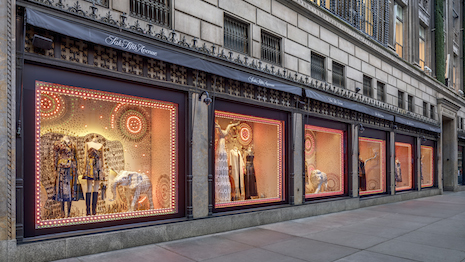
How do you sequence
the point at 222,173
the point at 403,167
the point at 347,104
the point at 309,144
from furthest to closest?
the point at 403,167
the point at 347,104
the point at 309,144
the point at 222,173

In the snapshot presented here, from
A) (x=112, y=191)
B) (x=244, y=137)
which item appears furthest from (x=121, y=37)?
(x=244, y=137)

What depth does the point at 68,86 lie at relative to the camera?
711 centimetres

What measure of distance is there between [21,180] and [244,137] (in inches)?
261

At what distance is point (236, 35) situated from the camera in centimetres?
1074

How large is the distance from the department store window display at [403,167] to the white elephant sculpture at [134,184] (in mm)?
15662

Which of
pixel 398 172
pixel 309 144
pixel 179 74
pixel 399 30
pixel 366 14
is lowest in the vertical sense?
pixel 398 172

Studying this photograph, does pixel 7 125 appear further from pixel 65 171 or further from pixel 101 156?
pixel 101 156

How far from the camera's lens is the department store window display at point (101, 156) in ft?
22.6

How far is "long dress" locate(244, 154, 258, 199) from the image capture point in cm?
1110

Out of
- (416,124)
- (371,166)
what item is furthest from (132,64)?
(416,124)

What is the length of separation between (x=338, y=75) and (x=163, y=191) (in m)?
10.1

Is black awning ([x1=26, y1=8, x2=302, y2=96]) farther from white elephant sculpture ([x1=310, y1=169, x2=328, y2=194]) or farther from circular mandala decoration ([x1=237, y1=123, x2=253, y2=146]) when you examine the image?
white elephant sculpture ([x1=310, y1=169, x2=328, y2=194])

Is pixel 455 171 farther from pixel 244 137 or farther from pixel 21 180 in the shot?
pixel 21 180

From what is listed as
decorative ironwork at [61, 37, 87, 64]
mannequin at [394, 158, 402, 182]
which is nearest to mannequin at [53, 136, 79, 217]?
decorative ironwork at [61, 37, 87, 64]
